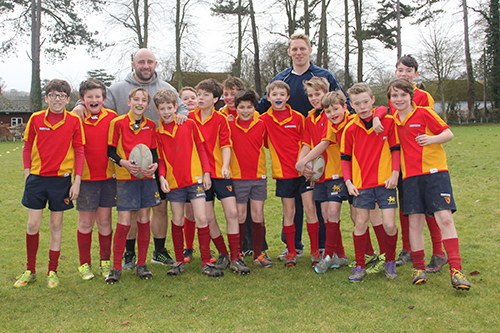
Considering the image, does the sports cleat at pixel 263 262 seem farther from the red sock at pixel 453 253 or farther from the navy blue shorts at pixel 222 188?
the red sock at pixel 453 253

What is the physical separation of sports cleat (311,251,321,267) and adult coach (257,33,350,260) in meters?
0.43

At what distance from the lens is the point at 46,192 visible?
4191 mm

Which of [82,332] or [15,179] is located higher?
[15,179]

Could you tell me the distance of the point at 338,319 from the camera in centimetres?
319

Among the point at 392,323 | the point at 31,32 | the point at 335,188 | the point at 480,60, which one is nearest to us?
the point at 392,323

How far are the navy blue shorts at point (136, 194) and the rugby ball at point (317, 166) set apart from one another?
69.9 inches

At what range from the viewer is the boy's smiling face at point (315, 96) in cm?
473

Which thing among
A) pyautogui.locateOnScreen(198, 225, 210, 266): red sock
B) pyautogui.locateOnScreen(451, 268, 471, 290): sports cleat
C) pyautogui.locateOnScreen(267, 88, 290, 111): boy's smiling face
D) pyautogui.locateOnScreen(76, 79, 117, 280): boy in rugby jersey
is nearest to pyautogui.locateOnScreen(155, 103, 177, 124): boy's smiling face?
pyautogui.locateOnScreen(76, 79, 117, 280): boy in rugby jersey

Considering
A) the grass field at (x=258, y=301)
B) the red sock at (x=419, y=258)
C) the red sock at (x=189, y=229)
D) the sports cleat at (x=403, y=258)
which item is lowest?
the grass field at (x=258, y=301)

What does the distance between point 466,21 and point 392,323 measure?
3942 cm

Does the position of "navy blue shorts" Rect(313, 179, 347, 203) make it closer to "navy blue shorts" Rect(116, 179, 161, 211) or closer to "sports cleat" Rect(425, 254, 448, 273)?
"sports cleat" Rect(425, 254, 448, 273)

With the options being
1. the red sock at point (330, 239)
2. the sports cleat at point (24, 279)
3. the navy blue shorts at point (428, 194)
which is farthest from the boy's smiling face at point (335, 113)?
the sports cleat at point (24, 279)

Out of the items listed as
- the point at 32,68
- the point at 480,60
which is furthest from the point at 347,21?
the point at 32,68

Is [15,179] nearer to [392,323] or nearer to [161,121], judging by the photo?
[161,121]
